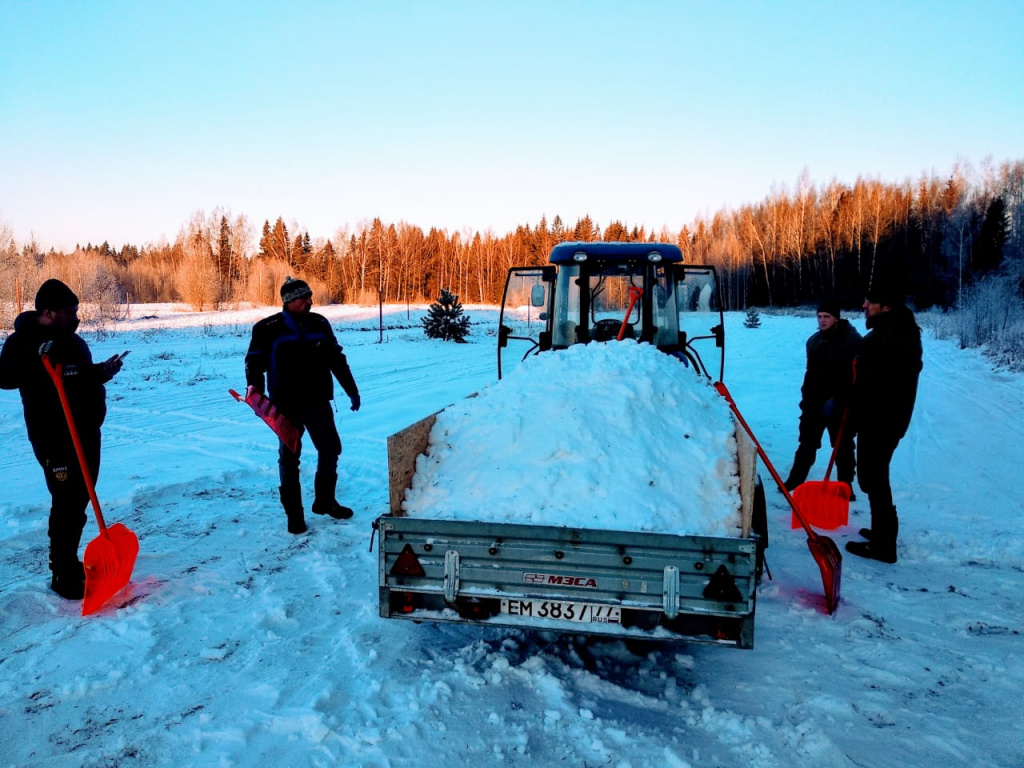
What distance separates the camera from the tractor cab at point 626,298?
19.0 ft

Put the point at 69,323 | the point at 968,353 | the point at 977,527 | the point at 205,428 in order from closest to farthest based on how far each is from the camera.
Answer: the point at 69,323, the point at 977,527, the point at 205,428, the point at 968,353

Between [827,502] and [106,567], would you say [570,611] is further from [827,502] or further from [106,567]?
[827,502]

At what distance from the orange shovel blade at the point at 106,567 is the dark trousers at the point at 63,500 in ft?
0.60

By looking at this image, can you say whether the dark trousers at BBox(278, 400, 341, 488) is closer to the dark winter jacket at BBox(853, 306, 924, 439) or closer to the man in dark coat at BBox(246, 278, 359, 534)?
the man in dark coat at BBox(246, 278, 359, 534)

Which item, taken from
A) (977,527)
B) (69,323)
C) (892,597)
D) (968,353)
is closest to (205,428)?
(69,323)

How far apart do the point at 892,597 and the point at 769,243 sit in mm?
62317

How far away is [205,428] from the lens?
8336 mm

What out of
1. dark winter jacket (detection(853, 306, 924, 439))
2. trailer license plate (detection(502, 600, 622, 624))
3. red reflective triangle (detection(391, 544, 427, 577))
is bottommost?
trailer license plate (detection(502, 600, 622, 624))

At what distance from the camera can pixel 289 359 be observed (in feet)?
15.6

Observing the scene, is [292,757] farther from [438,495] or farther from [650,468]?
[650,468]

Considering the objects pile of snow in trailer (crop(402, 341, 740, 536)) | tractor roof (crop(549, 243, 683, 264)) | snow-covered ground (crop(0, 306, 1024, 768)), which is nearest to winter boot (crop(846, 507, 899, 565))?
snow-covered ground (crop(0, 306, 1024, 768))

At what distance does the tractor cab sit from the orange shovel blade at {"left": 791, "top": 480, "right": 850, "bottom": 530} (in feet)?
4.83

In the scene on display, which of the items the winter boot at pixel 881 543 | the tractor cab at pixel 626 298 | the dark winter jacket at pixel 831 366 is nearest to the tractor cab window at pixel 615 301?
the tractor cab at pixel 626 298

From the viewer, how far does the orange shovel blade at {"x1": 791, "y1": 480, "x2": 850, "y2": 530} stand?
4.89m
